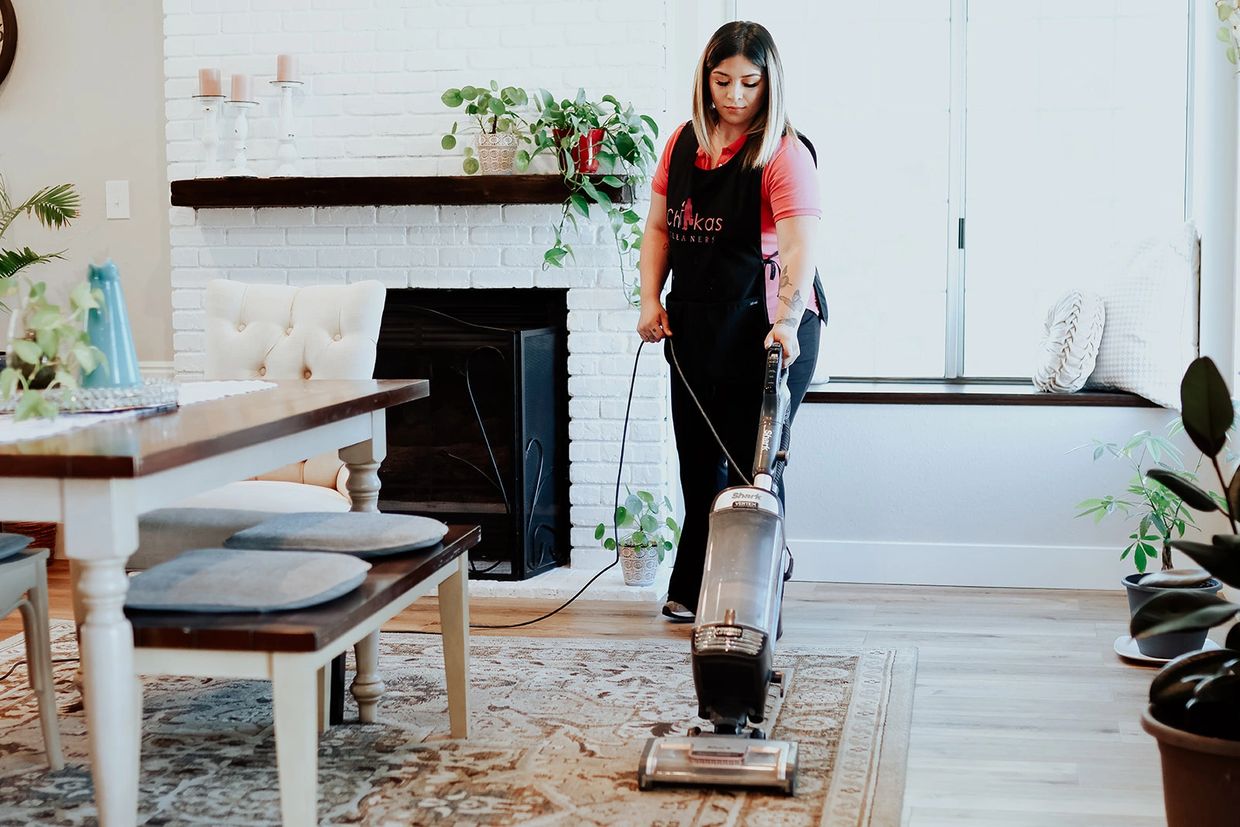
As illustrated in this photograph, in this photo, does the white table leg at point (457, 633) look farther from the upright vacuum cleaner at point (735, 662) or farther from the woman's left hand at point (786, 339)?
the woman's left hand at point (786, 339)

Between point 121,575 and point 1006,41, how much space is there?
3.22 metres

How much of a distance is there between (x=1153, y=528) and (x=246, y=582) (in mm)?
2822

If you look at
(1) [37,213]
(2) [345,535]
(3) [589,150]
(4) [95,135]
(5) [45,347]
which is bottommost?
(2) [345,535]

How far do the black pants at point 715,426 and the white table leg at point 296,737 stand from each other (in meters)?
1.46

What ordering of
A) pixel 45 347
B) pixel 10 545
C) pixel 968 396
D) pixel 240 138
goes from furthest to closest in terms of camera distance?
pixel 240 138
pixel 968 396
pixel 10 545
pixel 45 347

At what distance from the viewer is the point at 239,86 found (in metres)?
4.08

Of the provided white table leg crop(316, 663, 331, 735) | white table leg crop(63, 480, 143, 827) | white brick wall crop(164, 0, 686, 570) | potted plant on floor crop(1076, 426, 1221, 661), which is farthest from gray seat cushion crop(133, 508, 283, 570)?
potted plant on floor crop(1076, 426, 1221, 661)

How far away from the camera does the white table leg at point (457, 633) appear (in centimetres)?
260

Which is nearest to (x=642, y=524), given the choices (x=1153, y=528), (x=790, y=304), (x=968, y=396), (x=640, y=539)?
(x=640, y=539)

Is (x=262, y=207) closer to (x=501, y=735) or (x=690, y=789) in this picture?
(x=501, y=735)

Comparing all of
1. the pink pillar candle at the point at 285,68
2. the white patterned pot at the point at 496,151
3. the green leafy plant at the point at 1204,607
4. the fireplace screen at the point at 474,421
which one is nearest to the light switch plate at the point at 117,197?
the pink pillar candle at the point at 285,68

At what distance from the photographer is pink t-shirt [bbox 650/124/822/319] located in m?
3.07

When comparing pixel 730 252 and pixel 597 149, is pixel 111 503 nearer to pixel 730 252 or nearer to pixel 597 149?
pixel 730 252

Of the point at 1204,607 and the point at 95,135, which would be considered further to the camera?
the point at 95,135
